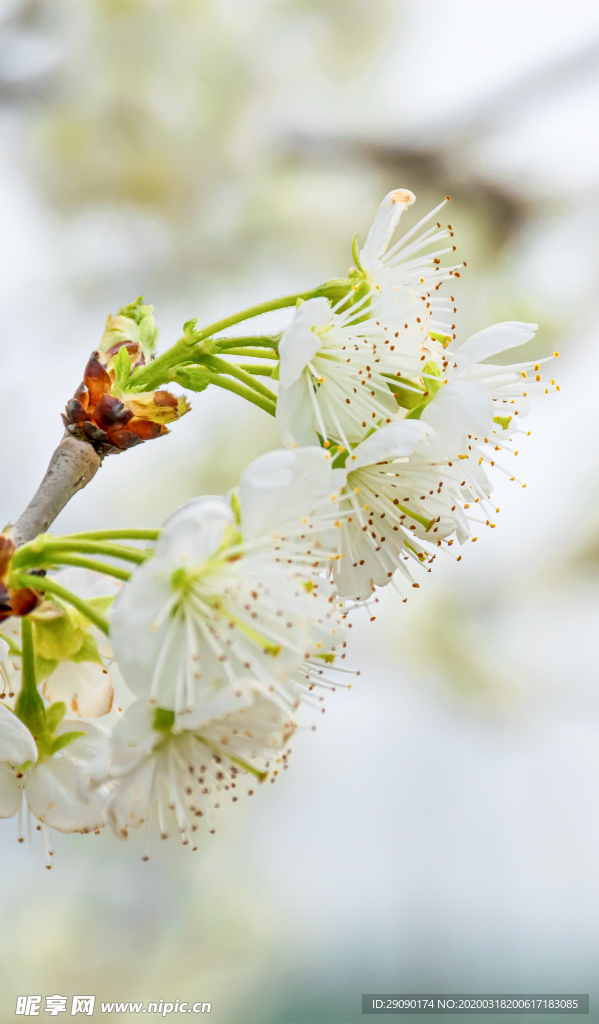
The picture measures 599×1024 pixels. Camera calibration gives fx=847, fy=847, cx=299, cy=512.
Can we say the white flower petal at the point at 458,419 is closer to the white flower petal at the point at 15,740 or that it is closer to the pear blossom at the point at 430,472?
the pear blossom at the point at 430,472

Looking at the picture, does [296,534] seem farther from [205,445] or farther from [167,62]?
[167,62]

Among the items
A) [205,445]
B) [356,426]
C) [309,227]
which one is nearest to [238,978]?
[205,445]

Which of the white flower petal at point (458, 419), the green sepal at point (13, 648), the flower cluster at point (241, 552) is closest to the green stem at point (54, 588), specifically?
the flower cluster at point (241, 552)

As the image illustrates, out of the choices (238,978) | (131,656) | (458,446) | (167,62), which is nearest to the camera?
(131,656)

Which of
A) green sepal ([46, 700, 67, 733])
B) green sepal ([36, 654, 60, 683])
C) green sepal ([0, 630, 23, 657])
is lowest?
green sepal ([46, 700, 67, 733])

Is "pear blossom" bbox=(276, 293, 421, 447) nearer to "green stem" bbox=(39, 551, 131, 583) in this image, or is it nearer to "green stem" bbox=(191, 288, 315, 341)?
"green stem" bbox=(191, 288, 315, 341)

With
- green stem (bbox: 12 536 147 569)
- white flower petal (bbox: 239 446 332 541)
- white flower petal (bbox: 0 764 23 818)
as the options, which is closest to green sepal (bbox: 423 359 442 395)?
white flower petal (bbox: 239 446 332 541)
